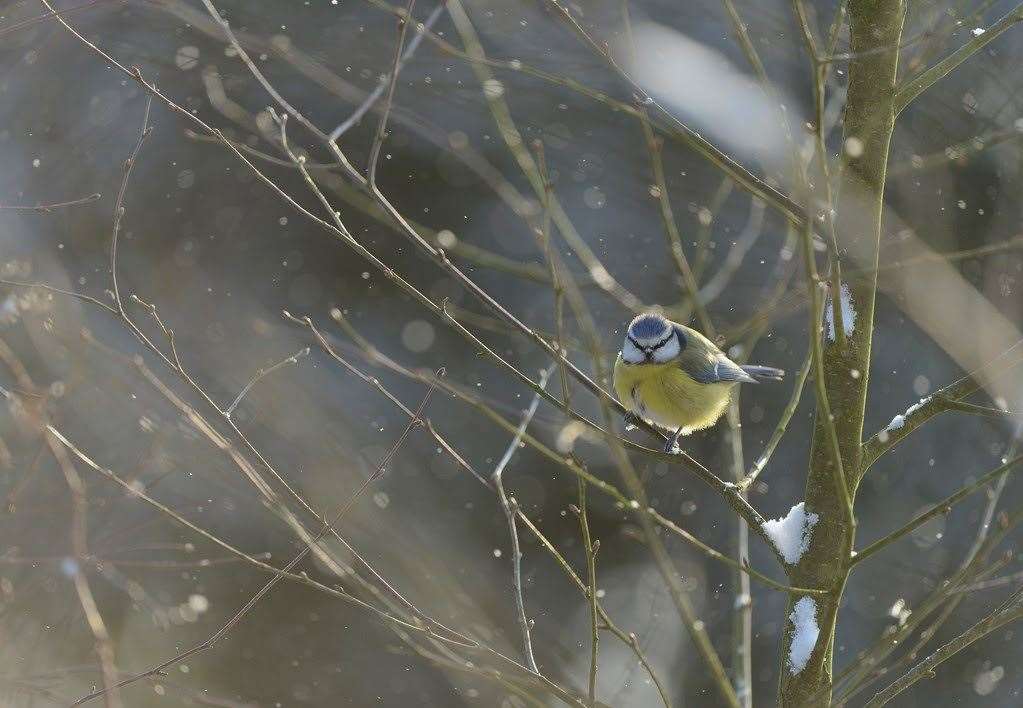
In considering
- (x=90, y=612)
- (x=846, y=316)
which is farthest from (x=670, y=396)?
(x=90, y=612)

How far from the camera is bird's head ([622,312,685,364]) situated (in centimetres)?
339

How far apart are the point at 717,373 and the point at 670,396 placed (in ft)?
0.66

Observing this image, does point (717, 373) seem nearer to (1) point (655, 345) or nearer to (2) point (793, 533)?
(1) point (655, 345)

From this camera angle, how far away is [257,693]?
8.73m

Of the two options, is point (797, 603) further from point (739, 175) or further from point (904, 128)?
point (904, 128)

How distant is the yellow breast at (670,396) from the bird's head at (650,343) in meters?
0.03

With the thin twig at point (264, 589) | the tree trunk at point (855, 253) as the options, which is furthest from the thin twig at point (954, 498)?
the thin twig at point (264, 589)

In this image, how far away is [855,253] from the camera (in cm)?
222

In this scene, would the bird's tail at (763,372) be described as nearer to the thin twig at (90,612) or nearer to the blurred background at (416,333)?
the thin twig at (90,612)

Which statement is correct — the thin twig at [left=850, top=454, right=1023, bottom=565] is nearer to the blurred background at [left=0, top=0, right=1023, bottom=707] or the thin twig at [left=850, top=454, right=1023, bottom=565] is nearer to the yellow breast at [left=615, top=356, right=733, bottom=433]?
the yellow breast at [left=615, top=356, right=733, bottom=433]

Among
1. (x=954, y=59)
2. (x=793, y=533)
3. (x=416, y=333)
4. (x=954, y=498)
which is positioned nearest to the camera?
(x=954, y=498)

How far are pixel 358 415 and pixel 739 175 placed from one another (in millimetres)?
6803

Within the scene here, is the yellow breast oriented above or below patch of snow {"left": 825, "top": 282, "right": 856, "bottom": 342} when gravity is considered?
below

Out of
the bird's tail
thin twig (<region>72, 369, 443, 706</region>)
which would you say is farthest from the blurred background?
thin twig (<region>72, 369, 443, 706</region>)
